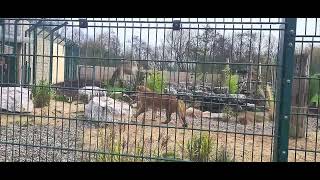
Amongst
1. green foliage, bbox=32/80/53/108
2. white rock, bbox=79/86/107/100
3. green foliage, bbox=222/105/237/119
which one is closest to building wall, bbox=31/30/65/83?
green foliage, bbox=32/80/53/108

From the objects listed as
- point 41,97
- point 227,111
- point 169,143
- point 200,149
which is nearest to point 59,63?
point 41,97

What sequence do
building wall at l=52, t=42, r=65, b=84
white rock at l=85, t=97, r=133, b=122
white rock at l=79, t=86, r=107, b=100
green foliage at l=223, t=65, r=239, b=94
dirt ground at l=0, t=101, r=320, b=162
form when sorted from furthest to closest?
white rock at l=85, t=97, r=133, b=122, green foliage at l=223, t=65, r=239, b=94, building wall at l=52, t=42, r=65, b=84, dirt ground at l=0, t=101, r=320, b=162, white rock at l=79, t=86, r=107, b=100

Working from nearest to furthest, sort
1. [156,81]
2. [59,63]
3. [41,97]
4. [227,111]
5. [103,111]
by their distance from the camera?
[227,111], [156,81], [59,63], [103,111], [41,97]

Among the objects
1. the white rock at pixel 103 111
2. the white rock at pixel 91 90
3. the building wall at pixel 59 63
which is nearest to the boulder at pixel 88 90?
the white rock at pixel 91 90

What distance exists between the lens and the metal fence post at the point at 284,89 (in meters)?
3.64

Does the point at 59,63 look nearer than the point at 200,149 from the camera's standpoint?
No

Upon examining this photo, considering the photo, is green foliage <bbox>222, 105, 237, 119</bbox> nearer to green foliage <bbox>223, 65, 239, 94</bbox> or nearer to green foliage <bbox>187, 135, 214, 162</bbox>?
green foliage <bbox>223, 65, 239, 94</bbox>

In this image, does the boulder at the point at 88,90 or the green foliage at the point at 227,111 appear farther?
the green foliage at the point at 227,111

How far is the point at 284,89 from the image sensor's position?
3684mm

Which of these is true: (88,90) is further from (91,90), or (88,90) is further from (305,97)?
(305,97)

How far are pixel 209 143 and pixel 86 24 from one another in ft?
7.46

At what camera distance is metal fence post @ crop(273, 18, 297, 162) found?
364 centimetres

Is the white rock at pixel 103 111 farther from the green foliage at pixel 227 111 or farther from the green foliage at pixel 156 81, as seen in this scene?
the green foliage at pixel 227 111
